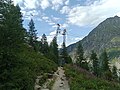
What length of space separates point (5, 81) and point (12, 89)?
3.44ft

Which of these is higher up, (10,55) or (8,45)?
(8,45)

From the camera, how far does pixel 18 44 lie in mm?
20297

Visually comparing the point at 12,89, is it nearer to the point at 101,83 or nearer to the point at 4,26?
the point at 4,26

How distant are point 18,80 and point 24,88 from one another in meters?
1.73

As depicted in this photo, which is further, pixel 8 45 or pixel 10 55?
pixel 8 45

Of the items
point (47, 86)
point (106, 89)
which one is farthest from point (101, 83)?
point (47, 86)

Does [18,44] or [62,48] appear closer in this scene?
[18,44]

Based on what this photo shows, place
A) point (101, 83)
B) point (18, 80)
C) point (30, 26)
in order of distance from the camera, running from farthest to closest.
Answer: point (30, 26) < point (101, 83) < point (18, 80)

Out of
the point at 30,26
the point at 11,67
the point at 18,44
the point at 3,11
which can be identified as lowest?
the point at 11,67

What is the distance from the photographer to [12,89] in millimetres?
17516

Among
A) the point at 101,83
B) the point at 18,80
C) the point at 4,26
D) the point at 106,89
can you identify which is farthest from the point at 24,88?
the point at 101,83

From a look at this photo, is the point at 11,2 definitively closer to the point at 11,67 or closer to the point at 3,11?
the point at 3,11

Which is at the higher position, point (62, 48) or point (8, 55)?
point (62, 48)

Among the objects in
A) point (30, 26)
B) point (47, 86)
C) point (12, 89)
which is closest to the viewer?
point (12, 89)
